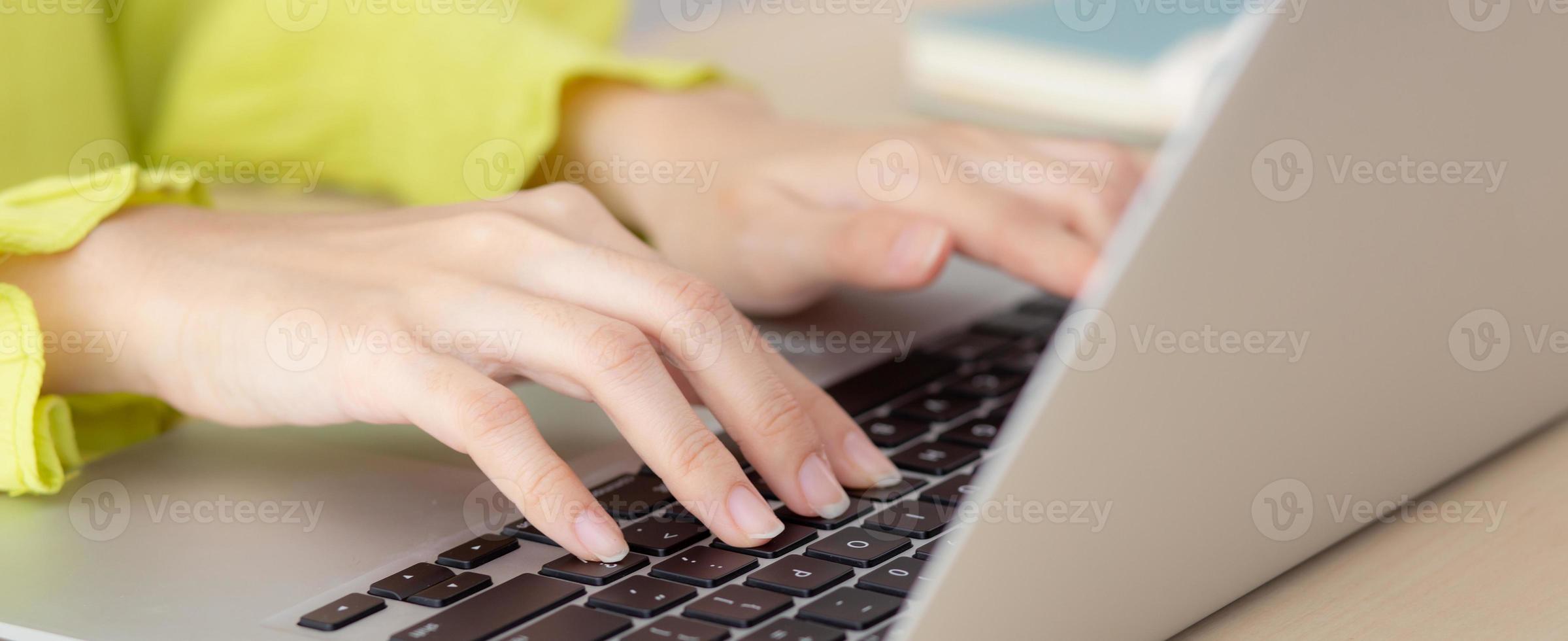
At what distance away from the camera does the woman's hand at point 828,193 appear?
0.77 m

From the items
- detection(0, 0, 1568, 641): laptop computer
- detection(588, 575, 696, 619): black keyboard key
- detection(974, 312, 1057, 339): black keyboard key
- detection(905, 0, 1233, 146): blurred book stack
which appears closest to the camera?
detection(0, 0, 1568, 641): laptop computer

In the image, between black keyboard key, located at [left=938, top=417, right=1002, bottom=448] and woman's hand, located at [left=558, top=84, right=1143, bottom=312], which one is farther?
woman's hand, located at [left=558, top=84, right=1143, bottom=312]

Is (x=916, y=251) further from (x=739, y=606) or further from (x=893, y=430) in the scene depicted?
(x=739, y=606)

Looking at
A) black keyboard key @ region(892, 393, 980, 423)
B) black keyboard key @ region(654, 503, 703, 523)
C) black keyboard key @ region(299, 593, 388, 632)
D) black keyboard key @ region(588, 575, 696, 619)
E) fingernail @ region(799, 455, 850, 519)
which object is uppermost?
black keyboard key @ region(892, 393, 980, 423)

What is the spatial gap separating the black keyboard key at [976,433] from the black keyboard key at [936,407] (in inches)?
0.5

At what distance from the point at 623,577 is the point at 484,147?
57cm

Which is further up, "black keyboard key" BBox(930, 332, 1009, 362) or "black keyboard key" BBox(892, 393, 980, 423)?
"black keyboard key" BBox(930, 332, 1009, 362)

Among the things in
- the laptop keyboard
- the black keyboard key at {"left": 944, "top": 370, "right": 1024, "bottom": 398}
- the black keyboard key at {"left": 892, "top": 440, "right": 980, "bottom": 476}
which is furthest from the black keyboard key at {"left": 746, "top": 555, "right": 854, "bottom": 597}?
the black keyboard key at {"left": 944, "top": 370, "right": 1024, "bottom": 398}

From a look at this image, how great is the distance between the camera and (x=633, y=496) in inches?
21.8

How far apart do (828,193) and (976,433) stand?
288 mm

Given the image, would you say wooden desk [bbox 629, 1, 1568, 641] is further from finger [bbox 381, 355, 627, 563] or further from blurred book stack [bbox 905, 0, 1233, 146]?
blurred book stack [bbox 905, 0, 1233, 146]

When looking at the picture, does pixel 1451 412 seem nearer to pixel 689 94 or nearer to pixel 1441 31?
pixel 1441 31

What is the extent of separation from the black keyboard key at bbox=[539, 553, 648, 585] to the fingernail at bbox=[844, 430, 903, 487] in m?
0.11

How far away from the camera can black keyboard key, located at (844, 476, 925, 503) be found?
1.75 ft
